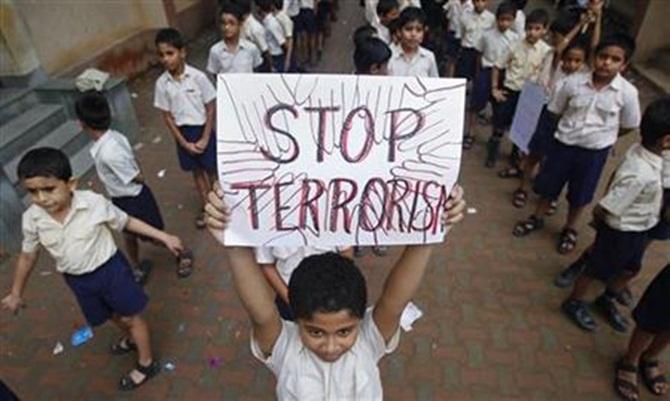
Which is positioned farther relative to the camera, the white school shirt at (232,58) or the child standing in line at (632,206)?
the white school shirt at (232,58)

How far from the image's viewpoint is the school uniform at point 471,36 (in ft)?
17.6

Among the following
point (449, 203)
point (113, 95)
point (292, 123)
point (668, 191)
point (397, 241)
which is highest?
point (292, 123)

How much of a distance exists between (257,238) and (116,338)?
2410 mm

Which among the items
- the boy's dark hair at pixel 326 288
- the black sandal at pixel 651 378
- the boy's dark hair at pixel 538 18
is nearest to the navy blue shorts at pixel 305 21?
the boy's dark hair at pixel 538 18

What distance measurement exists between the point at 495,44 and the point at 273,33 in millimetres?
2769

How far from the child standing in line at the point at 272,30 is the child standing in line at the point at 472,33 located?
224cm

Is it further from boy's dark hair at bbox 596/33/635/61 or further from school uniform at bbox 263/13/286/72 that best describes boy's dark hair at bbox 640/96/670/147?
school uniform at bbox 263/13/286/72

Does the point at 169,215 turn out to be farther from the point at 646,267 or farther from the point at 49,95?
the point at 646,267

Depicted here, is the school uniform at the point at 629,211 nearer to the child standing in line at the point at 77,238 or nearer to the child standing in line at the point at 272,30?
the child standing in line at the point at 77,238

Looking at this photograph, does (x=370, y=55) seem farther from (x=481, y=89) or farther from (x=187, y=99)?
(x=481, y=89)

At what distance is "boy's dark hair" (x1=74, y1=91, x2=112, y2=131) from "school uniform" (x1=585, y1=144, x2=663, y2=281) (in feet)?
10.1

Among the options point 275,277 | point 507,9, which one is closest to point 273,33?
point 507,9

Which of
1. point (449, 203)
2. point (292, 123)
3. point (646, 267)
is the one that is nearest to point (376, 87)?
point (292, 123)

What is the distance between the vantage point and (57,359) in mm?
3195
